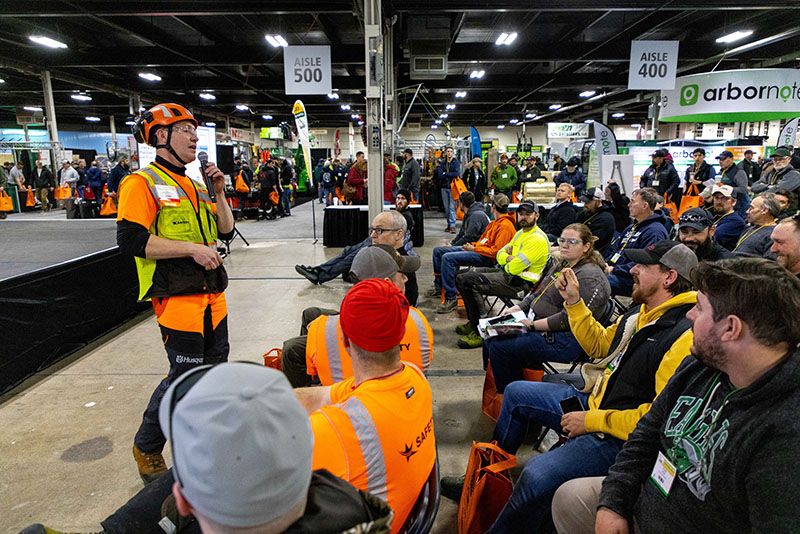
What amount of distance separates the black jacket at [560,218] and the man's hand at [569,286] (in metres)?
4.26

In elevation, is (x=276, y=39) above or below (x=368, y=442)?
above

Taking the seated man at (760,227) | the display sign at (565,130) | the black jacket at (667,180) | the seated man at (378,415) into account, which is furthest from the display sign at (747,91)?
the seated man at (378,415)

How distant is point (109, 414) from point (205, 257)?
1.80 meters

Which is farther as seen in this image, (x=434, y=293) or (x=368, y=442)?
(x=434, y=293)

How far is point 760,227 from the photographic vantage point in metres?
4.07

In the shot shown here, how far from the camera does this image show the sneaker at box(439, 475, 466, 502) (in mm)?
2363

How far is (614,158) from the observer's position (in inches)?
300

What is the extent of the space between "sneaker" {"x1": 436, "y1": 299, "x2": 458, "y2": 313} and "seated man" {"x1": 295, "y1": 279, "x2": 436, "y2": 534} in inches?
156

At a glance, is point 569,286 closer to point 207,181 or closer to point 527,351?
point 527,351

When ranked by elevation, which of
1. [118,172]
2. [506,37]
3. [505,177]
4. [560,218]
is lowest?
[560,218]

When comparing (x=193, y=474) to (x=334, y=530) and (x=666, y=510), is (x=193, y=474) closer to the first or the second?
(x=334, y=530)

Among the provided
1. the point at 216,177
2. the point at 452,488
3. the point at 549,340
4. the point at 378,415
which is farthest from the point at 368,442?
the point at 549,340

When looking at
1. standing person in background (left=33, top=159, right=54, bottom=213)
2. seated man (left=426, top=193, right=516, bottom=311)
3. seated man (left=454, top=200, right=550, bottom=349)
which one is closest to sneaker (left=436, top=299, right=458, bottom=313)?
seated man (left=426, top=193, right=516, bottom=311)

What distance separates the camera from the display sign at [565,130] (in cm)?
2246
